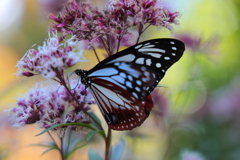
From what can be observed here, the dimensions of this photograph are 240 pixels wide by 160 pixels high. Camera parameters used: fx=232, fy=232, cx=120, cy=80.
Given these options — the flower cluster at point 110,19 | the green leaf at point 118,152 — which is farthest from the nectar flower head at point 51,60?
the green leaf at point 118,152

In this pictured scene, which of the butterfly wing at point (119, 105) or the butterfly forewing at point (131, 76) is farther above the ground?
the butterfly forewing at point (131, 76)

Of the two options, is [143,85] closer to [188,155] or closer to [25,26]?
[188,155]

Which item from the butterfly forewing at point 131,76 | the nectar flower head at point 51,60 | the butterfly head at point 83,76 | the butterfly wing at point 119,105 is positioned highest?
the nectar flower head at point 51,60

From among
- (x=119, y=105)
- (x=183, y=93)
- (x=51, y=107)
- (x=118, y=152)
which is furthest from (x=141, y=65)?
(x=183, y=93)

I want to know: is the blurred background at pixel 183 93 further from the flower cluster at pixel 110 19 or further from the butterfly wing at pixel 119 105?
the butterfly wing at pixel 119 105

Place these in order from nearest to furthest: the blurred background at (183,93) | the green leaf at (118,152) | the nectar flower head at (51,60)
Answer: the nectar flower head at (51,60) → the green leaf at (118,152) → the blurred background at (183,93)

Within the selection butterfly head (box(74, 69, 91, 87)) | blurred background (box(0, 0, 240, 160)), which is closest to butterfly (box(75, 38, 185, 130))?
butterfly head (box(74, 69, 91, 87))
